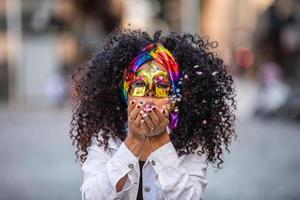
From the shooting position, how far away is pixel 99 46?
3855 millimetres

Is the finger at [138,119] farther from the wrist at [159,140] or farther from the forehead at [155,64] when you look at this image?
the forehead at [155,64]

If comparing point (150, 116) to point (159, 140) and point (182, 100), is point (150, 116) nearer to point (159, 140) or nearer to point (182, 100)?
point (159, 140)

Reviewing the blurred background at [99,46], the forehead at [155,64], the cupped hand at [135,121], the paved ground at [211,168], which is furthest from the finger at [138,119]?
the paved ground at [211,168]

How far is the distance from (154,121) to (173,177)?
258 millimetres

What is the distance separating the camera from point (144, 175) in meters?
3.24

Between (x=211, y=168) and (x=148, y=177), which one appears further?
(x=211, y=168)

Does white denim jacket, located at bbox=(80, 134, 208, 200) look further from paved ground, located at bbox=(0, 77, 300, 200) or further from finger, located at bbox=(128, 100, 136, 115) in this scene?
paved ground, located at bbox=(0, 77, 300, 200)

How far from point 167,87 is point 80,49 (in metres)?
37.8

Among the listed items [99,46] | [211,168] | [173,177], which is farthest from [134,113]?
[211,168]

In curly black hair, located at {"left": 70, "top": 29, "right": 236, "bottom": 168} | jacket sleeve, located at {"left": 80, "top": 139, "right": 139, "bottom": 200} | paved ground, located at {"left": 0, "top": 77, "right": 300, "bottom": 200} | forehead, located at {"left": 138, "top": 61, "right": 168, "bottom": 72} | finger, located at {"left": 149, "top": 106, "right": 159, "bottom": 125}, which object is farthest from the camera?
paved ground, located at {"left": 0, "top": 77, "right": 300, "bottom": 200}

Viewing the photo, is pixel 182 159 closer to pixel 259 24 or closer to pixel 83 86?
pixel 83 86

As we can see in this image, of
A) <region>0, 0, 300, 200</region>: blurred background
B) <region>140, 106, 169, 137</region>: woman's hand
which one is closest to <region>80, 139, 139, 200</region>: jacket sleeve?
<region>140, 106, 169, 137</region>: woman's hand

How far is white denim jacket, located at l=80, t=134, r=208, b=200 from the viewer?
3.16 m

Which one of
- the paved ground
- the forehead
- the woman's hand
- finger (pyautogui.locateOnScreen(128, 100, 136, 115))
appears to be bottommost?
the paved ground
